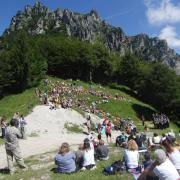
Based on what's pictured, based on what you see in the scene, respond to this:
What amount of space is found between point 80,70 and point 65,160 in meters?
83.3

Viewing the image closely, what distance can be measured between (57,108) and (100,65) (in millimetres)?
57377

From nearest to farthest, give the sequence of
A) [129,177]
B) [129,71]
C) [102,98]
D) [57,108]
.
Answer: [129,177], [57,108], [102,98], [129,71]

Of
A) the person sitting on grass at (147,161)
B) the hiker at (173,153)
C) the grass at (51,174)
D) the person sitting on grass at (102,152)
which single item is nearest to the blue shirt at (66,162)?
the grass at (51,174)

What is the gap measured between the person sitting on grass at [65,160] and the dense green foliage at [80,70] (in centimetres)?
5440

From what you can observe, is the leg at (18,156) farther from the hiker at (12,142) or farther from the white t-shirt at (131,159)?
the white t-shirt at (131,159)

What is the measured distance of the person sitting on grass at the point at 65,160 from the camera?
1764 centimetres

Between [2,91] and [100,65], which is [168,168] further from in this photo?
[100,65]

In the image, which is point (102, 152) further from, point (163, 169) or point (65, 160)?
point (163, 169)

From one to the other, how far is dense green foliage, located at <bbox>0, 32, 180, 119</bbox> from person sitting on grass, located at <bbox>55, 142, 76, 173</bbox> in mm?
54400

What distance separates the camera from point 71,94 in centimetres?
6481

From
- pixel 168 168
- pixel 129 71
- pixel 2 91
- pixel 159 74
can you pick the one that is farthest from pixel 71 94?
pixel 168 168

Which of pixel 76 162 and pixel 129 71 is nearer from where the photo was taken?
pixel 76 162

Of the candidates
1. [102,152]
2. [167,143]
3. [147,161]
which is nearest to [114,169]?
[147,161]

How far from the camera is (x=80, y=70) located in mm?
100625
